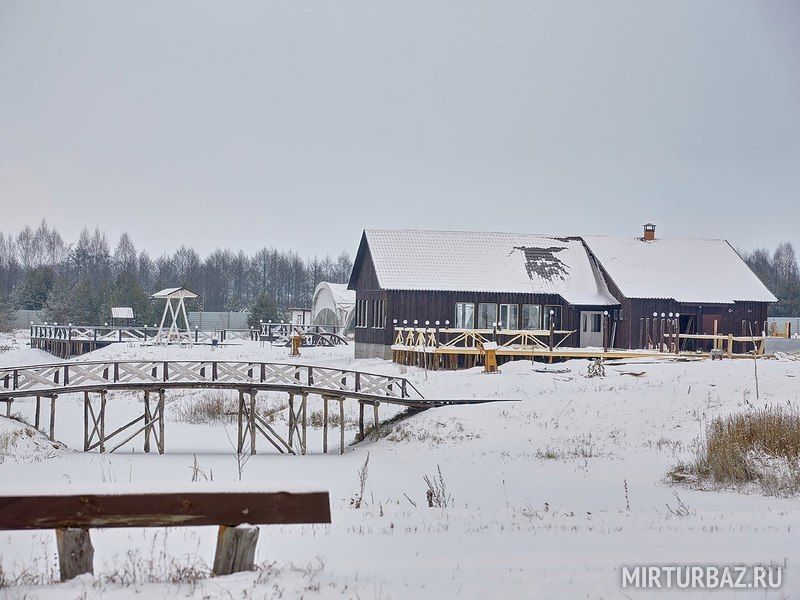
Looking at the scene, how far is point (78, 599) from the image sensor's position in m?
6.45

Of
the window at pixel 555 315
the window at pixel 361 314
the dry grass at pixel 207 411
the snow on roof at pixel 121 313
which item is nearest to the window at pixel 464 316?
the window at pixel 555 315

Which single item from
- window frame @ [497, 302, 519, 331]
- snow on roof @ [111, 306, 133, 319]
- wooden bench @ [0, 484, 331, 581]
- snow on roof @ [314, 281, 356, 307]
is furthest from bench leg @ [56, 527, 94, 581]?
snow on roof @ [111, 306, 133, 319]

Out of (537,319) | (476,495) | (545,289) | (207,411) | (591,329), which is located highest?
(545,289)

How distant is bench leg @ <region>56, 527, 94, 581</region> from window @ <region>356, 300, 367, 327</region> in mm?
39321

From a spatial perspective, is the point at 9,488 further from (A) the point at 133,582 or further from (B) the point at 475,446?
(B) the point at 475,446

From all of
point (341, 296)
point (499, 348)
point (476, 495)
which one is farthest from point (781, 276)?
point (476, 495)

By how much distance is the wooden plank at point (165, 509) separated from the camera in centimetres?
682

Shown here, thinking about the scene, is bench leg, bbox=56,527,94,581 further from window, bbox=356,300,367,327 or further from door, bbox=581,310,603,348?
window, bbox=356,300,367,327

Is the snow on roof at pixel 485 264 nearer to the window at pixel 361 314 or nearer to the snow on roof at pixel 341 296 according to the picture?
the window at pixel 361 314

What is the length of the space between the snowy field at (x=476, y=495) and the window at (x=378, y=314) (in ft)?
8.71

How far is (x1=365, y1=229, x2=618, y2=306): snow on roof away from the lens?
143ft

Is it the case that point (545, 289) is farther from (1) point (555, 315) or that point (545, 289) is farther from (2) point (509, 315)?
(2) point (509, 315)

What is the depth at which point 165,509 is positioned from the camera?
6957 mm

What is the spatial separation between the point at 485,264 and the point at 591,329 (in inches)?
233
